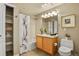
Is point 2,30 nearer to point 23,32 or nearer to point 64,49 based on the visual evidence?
point 23,32

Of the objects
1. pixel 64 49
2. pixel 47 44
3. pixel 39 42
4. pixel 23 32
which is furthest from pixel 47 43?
pixel 23 32

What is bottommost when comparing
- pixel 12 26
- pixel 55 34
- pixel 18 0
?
pixel 55 34

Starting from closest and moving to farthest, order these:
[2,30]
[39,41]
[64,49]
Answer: [2,30] < [64,49] < [39,41]

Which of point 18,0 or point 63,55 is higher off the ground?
point 18,0

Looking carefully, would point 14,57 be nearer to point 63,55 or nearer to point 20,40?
point 20,40

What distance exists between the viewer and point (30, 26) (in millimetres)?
1892

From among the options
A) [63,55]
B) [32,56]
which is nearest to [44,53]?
[32,56]

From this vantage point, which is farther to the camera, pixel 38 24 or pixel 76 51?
pixel 38 24

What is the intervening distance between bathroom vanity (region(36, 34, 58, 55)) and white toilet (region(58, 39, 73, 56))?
0.36ft

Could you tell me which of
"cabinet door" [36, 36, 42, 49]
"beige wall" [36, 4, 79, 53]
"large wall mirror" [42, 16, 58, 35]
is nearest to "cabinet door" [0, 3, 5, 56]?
"cabinet door" [36, 36, 42, 49]

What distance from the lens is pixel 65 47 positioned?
183cm

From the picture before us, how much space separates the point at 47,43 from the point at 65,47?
1.24ft

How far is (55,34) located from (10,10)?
1.05 meters

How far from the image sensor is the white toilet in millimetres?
1796
